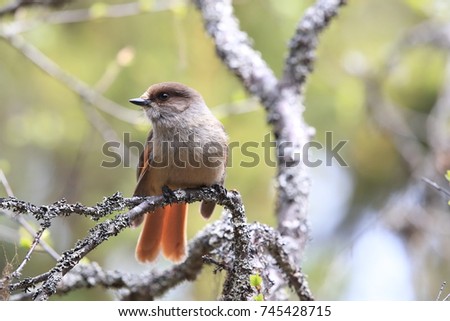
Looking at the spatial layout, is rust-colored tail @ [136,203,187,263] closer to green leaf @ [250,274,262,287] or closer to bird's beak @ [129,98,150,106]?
bird's beak @ [129,98,150,106]

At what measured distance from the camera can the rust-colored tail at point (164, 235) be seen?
158 inches

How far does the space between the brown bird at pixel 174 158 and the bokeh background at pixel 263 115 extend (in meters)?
1.35

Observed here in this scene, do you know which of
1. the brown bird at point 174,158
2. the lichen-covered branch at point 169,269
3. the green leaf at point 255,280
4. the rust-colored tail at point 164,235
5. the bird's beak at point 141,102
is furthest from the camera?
the bird's beak at point 141,102

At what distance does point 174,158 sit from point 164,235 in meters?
0.59

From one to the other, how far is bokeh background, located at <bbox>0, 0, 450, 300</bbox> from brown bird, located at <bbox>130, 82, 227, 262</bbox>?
1346 millimetres

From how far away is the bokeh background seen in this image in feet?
19.1

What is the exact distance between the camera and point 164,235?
13.5ft

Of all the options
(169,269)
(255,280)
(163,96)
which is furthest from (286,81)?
(255,280)

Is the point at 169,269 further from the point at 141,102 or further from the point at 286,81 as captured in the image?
the point at 286,81

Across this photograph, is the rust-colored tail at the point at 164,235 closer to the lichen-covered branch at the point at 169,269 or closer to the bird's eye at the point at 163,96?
the lichen-covered branch at the point at 169,269

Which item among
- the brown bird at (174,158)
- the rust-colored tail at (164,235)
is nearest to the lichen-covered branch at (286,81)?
the brown bird at (174,158)

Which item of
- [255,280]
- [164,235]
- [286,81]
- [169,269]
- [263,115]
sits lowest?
[255,280]

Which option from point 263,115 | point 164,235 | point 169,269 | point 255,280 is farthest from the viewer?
point 263,115

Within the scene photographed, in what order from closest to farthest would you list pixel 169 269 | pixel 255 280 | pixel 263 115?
pixel 255 280, pixel 169 269, pixel 263 115
